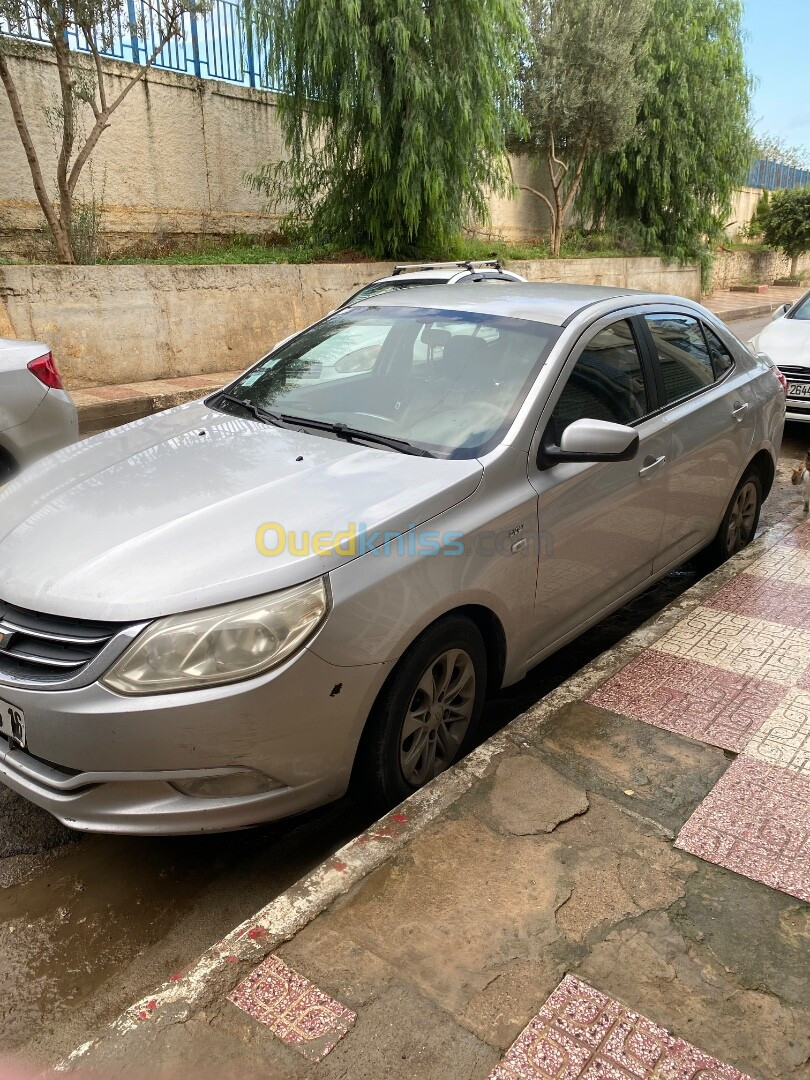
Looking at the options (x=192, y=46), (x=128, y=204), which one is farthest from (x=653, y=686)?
(x=192, y=46)

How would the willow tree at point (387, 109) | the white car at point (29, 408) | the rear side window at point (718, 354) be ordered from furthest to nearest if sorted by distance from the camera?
the willow tree at point (387, 109), the white car at point (29, 408), the rear side window at point (718, 354)

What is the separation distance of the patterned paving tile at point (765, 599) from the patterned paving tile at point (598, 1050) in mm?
2505

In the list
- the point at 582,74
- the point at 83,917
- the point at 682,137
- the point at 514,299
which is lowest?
the point at 83,917

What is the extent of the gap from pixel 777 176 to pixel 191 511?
3447 cm

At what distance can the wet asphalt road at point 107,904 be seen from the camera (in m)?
2.30

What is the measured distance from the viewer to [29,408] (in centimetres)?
543

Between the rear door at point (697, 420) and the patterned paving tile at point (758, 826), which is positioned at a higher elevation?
the rear door at point (697, 420)

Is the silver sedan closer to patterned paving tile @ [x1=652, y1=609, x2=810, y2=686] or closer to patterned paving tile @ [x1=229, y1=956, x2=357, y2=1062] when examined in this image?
patterned paving tile @ [x1=652, y1=609, x2=810, y2=686]

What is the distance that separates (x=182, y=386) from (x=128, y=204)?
3763 mm

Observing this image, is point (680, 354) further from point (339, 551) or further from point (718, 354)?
point (339, 551)

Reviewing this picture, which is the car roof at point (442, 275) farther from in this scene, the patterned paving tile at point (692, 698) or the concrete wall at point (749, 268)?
the concrete wall at point (749, 268)

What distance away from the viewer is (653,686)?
135 inches

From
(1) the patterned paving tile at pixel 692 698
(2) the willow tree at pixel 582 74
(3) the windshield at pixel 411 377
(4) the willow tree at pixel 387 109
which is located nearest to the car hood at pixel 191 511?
(3) the windshield at pixel 411 377

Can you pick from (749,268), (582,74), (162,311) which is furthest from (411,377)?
(749,268)
